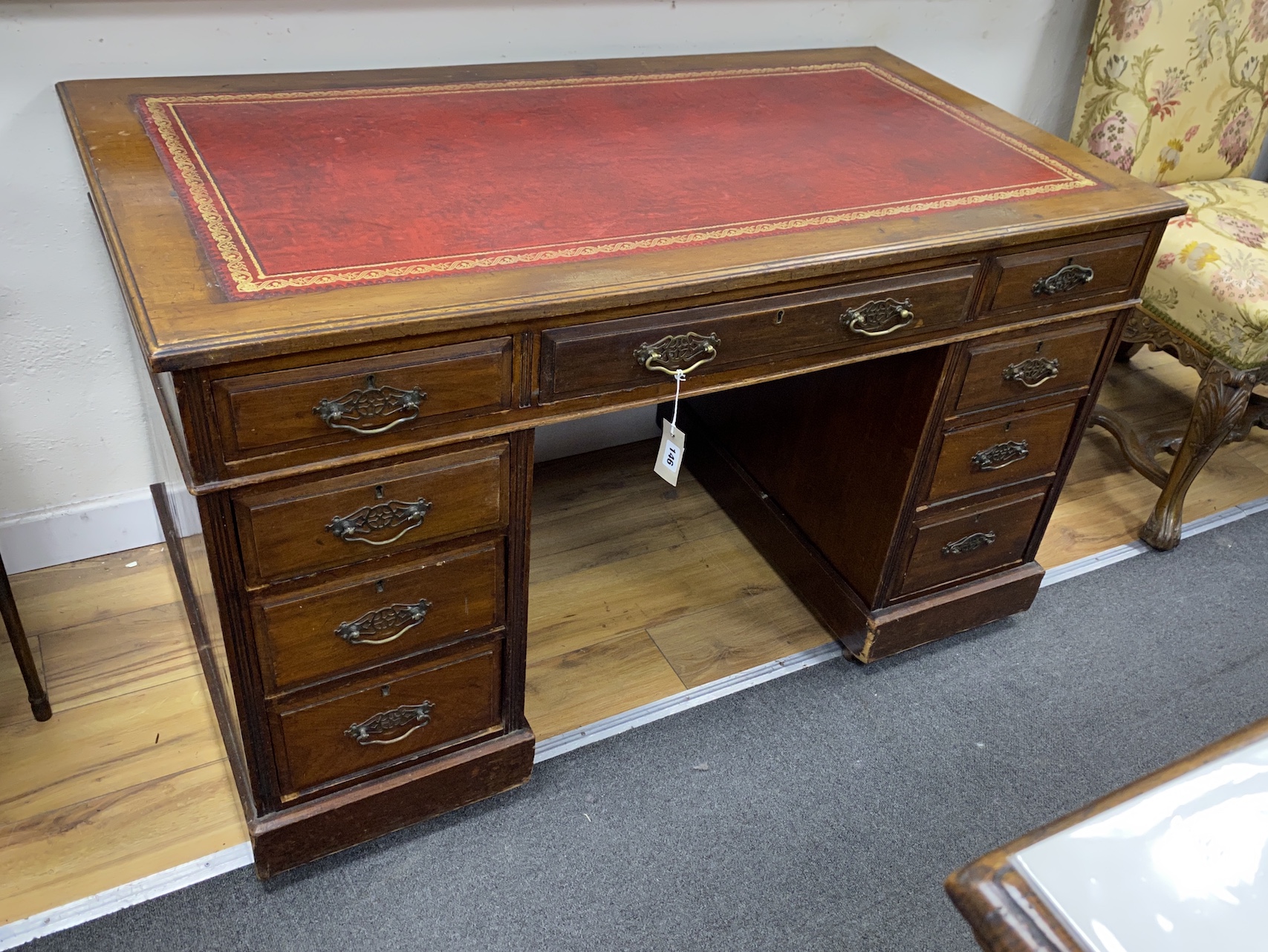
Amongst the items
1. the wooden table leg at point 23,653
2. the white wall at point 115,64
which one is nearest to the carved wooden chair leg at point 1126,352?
the white wall at point 115,64

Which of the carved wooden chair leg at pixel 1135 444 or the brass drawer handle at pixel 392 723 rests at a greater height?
the brass drawer handle at pixel 392 723

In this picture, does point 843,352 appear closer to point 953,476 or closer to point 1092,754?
point 953,476

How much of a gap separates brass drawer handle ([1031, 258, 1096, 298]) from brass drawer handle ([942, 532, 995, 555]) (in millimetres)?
466

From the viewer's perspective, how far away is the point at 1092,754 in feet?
5.49

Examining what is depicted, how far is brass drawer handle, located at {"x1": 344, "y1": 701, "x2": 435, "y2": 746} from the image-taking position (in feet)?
4.29

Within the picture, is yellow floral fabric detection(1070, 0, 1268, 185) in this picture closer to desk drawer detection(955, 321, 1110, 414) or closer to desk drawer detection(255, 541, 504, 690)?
desk drawer detection(955, 321, 1110, 414)

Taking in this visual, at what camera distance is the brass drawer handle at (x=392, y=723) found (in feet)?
4.29

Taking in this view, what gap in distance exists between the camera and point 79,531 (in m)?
1.78

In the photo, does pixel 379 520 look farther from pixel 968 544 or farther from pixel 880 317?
pixel 968 544

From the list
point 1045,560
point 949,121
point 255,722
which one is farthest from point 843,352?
point 1045,560

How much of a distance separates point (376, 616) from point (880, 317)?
73 centimetres

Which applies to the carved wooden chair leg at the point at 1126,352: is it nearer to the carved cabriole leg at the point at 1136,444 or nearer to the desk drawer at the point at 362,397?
the carved cabriole leg at the point at 1136,444

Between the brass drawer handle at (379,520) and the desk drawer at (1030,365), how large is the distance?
0.82m

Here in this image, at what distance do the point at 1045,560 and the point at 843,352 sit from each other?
40.2 inches
